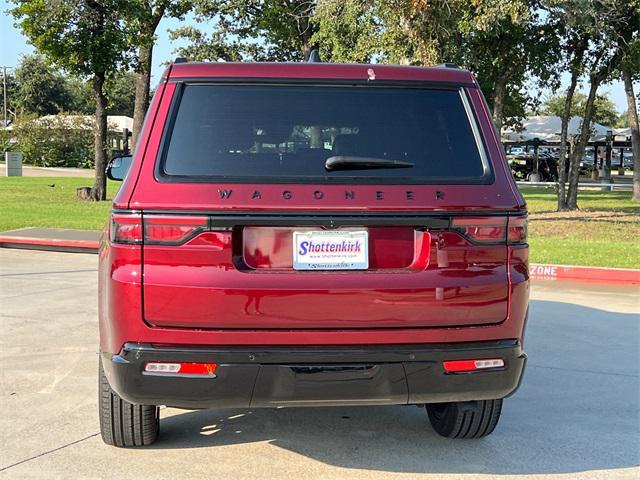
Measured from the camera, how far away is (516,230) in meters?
3.67

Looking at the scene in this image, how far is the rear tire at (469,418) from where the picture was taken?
4.36 m

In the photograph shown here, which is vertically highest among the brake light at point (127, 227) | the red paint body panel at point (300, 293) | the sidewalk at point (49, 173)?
the brake light at point (127, 227)

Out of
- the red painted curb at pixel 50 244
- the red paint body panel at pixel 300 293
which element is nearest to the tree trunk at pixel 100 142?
the red painted curb at pixel 50 244

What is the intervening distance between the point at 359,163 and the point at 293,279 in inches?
24.0

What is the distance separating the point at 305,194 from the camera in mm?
3459

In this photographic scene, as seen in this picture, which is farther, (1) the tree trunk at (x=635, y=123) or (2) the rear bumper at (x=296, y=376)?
(1) the tree trunk at (x=635, y=123)

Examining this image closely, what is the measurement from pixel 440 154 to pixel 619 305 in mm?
6086

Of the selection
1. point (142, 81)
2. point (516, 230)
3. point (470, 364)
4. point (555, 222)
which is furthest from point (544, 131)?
point (470, 364)

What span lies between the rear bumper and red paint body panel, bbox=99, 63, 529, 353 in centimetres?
5

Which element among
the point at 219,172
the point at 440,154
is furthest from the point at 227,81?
the point at 440,154

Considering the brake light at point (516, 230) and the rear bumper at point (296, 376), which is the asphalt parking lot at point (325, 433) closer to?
the rear bumper at point (296, 376)

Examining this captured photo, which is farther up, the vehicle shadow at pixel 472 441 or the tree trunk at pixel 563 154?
the tree trunk at pixel 563 154

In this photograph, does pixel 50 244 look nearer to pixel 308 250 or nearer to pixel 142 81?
pixel 308 250

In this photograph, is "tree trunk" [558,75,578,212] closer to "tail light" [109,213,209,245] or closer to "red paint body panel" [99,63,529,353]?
"red paint body panel" [99,63,529,353]
